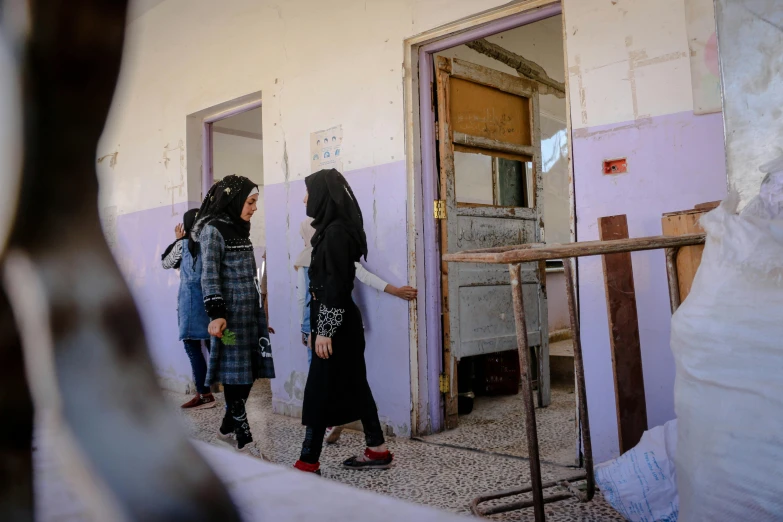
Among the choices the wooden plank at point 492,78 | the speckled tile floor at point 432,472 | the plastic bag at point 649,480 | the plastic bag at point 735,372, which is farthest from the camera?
the wooden plank at point 492,78

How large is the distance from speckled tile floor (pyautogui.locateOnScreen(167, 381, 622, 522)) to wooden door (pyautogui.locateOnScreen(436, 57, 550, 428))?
0.56m

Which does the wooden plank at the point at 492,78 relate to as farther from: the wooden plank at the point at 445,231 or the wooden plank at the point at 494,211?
the wooden plank at the point at 494,211

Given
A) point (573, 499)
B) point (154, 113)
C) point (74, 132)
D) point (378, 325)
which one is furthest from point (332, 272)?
point (154, 113)

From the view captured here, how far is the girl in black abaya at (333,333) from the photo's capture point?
2434 mm

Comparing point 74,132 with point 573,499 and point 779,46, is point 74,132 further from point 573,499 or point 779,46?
point 573,499

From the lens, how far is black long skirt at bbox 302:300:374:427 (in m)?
2.45

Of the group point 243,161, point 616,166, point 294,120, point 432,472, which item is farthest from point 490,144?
point 243,161

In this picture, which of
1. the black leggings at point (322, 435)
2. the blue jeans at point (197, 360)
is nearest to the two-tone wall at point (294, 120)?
the blue jeans at point (197, 360)

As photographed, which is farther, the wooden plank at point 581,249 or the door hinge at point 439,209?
the door hinge at point 439,209

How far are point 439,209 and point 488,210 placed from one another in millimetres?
513

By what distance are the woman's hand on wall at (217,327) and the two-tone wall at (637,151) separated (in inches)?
64.4

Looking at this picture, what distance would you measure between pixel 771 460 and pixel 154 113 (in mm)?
5000

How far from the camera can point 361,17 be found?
3.49m

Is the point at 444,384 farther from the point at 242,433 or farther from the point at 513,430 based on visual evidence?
the point at 242,433
